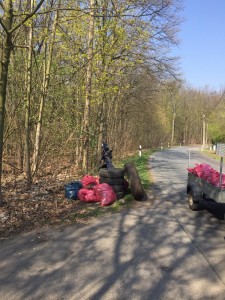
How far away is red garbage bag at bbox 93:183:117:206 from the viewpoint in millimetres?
9234

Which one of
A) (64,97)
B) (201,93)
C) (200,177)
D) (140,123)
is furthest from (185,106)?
(200,177)

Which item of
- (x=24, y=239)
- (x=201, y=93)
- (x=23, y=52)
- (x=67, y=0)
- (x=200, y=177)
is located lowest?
(x=24, y=239)

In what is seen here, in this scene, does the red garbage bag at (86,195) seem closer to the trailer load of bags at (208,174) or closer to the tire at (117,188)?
the tire at (117,188)

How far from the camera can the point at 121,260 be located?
5.57 meters

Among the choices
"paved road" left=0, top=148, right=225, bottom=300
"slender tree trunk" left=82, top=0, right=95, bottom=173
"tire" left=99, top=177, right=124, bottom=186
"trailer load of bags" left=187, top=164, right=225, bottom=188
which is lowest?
"paved road" left=0, top=148, right=225, bottom=300

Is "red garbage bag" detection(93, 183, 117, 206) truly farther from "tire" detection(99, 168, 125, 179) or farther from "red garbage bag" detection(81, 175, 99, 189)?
"red garbage bag" detection(81, 175, 99, 189)

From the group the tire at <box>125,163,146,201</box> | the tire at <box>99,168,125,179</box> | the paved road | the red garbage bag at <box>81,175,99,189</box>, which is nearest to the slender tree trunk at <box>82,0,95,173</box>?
the red garbage bag at <box>81,175,99,189</box>

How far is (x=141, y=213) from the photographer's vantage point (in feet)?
28.3

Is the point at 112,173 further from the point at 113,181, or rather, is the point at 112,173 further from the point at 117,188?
the point at 117,188

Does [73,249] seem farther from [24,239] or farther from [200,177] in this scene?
[200,177]

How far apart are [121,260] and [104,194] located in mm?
3860

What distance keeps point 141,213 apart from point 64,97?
756 centimetres

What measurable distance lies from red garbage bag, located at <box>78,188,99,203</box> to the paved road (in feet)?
4.55

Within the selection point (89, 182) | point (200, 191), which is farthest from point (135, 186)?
point (200, 191)
